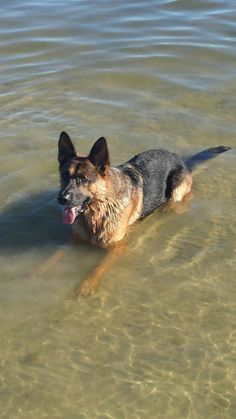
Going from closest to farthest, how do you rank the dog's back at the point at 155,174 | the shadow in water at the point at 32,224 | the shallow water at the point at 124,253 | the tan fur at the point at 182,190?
1. the shallow water at the point at 124,253
2. the shadow in water at the point at 32,224
3. the dog's back at the point at 155,174
4. the tan fur at the point at 182,190

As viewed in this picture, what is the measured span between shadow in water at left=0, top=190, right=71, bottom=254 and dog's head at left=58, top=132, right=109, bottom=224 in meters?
0.96

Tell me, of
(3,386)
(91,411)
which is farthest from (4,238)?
(91,411)

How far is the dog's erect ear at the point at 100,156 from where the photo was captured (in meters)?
6.93

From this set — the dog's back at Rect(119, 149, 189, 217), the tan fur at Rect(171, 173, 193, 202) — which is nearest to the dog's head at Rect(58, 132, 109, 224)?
the dog's back at Rect(119, 149, 189, 217)

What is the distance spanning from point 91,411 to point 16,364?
40.0 inches

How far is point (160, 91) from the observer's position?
12539 millimetres

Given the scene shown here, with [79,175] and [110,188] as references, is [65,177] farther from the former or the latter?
[110,188]

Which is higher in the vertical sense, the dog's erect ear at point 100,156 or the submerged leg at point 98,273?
the dog's erect ear at point 100,156

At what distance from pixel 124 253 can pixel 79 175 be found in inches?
55.6

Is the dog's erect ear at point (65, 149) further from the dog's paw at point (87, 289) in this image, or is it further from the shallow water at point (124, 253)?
the dog's paw at point (87, 289)

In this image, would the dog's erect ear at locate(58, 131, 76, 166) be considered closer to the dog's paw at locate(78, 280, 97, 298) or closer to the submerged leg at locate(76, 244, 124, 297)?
the submerged leg at locate(76, 244, 124, 297)

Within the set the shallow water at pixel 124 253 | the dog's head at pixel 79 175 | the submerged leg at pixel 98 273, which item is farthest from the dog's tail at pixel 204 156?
the dog's head at pixel 79 175

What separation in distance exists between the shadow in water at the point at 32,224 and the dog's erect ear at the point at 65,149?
1.34 meters

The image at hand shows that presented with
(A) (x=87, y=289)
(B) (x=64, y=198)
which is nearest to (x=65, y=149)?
(B) (x=64, y=198)
